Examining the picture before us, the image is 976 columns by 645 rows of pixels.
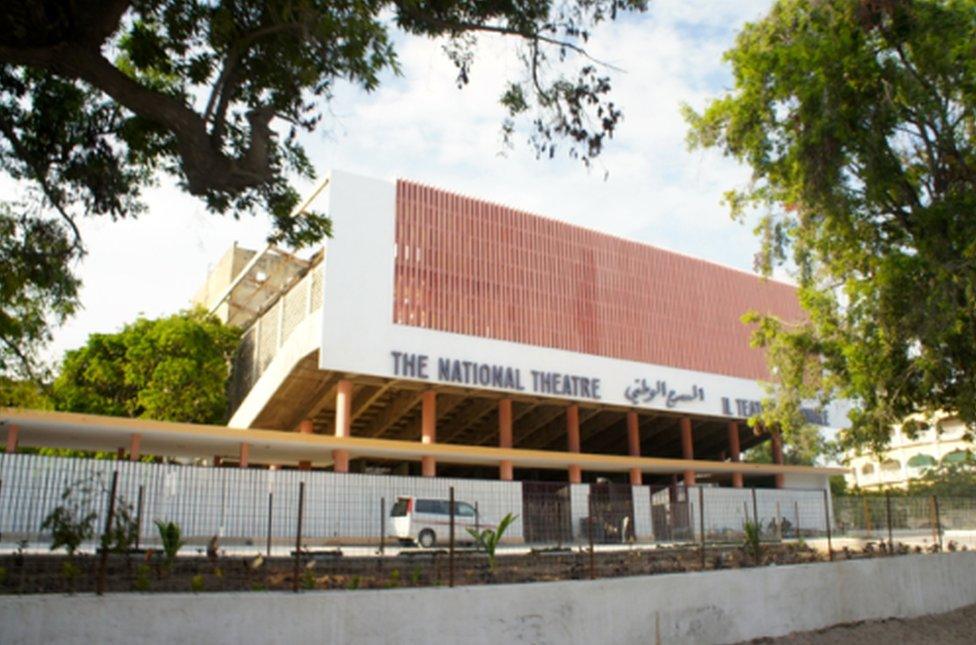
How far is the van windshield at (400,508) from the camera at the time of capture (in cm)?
2261

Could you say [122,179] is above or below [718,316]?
below

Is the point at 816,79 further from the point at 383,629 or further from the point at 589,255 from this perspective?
the point at 589,255

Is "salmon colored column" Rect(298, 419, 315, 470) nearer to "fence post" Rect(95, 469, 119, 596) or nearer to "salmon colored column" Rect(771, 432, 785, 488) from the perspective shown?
"salmon colored column" Rect(771, 432, 785, 488)

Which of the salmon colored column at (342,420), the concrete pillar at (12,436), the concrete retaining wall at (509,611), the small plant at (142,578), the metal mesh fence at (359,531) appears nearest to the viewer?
the concrete retaining wall at (509,611)

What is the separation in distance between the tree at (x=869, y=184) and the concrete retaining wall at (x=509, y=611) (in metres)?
5.53

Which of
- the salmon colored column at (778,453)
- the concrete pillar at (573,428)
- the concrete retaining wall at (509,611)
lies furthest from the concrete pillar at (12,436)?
the salmon colored column at (778,453)

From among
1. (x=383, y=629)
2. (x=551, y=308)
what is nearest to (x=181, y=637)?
(x=383, y=629)

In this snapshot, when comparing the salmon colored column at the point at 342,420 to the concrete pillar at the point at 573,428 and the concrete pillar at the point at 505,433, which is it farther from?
the concrete pillar at the point at 573,428

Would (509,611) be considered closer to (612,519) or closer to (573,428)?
(612,519)

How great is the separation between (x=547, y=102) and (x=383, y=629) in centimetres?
661

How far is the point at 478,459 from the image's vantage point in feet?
103

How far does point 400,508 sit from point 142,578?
15213 mm

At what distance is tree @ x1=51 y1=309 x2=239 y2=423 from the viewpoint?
37.8 m

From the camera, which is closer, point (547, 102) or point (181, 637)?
point (181, 637)
